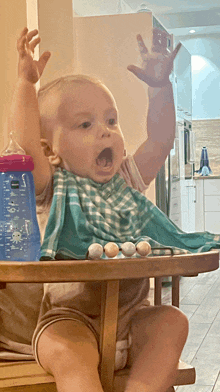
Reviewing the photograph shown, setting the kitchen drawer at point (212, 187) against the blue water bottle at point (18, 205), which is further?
the kitchen drawer at point (212, 187)

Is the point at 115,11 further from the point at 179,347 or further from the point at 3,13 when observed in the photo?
the point at 179,347

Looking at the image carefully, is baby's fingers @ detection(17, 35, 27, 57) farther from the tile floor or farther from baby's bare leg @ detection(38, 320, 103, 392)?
the tile floor

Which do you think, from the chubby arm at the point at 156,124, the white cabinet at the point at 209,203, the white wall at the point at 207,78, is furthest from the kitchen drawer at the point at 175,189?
the chubby arm at the point at 156,124

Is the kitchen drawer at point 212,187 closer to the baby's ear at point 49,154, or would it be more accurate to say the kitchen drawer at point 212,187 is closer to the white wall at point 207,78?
the white wall at point 207,78

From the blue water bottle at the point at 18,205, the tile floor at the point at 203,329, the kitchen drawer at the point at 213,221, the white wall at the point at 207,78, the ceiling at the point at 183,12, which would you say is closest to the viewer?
the blue water bottle at the point at 18,205

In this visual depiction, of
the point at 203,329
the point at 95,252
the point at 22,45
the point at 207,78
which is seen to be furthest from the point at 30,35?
the point at 207,78

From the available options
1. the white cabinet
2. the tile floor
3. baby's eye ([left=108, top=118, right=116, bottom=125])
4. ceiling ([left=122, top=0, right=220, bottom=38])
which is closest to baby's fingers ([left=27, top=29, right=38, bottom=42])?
baby's eye ([left=108, top=118, right=116, bottom=125])

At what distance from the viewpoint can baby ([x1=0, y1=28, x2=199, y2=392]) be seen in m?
0.91

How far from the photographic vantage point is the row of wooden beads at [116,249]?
0.84m

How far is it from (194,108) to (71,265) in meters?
5.71

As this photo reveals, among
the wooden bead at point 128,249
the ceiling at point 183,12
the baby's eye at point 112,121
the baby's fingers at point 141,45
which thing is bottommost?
the wooden bead at point 128,249

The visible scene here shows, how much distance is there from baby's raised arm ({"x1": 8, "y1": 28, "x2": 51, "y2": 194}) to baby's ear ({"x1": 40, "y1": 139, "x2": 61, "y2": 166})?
1.3 inches

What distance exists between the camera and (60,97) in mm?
1015

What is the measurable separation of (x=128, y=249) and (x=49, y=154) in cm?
26
